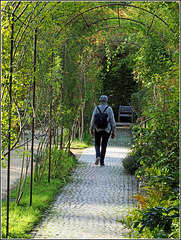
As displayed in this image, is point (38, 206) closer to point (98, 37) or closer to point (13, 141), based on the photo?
point (13, 141)

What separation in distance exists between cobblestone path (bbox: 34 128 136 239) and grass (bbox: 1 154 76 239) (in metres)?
0.13

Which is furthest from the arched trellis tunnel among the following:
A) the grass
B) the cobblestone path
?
the cobblestone path

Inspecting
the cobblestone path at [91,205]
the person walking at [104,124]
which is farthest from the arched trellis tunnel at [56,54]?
the cobblestone path at [91,205]

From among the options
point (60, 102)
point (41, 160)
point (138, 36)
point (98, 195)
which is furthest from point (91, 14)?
point (98, 195)

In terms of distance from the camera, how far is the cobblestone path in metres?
5.13

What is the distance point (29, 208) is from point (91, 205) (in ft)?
3.39

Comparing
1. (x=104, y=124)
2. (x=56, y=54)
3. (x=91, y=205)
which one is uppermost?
(x=56, y=54)

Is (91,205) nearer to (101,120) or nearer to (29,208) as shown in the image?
(29,208)

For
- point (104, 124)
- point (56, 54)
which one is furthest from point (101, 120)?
point (56, 54)

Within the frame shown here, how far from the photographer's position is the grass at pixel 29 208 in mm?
5035

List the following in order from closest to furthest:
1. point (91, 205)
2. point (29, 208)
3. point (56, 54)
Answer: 1. point (29, 208)
2. point (91, 205)
3. point (56, 54)

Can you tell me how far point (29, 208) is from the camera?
6008 millimetres

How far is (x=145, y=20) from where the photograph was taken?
10672 mm

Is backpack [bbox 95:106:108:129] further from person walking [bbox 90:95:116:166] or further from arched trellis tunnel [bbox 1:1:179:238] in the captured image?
arched trellis tunnel [bbox 1:1:179:238]
